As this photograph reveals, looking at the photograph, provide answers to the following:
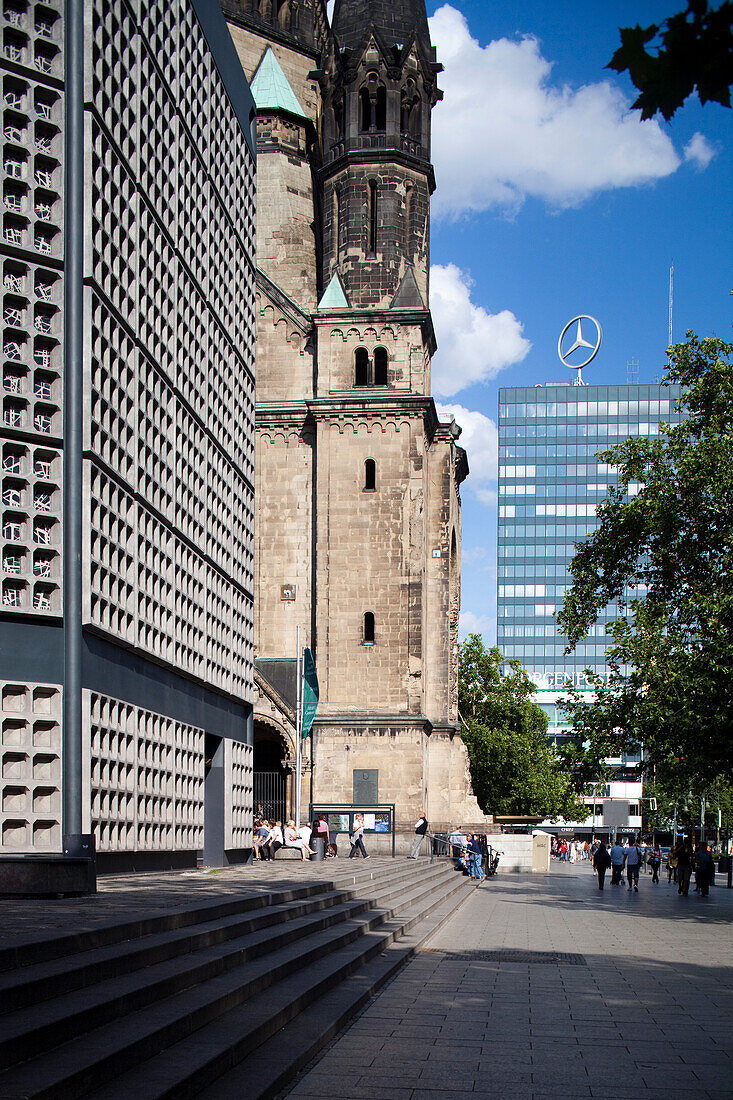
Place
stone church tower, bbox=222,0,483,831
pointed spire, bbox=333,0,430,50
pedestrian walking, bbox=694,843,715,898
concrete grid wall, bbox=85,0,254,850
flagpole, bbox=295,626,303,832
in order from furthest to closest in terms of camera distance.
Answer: pointed spire, bbox=333,0,430,50, stone church tower, bbox=222,0,483,831, flagpole, bbox=295,626,303,832, pedestrian walking, bbox=694,843,715,898, concrete grid wall, bbox=85,0,254,850

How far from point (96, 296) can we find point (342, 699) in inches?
1060

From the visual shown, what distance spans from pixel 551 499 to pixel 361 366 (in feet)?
279

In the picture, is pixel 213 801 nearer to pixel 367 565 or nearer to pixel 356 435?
pixel 367 565

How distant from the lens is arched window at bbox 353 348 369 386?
45938 millimetres

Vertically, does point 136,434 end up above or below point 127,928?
above

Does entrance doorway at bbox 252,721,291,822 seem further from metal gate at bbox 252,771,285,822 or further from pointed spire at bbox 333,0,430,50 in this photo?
pointed spire at bbox 333,0,430,50

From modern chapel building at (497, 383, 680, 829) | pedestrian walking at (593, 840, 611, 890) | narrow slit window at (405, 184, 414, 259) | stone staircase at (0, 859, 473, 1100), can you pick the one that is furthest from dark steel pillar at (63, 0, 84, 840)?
modern chapel building at (497, 383, 680, 829)

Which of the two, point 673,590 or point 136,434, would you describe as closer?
point 136,434

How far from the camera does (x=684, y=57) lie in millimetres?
4043

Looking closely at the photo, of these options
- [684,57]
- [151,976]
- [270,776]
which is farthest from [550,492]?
[684,57]

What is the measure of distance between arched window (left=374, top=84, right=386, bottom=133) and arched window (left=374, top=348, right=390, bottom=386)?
9044 millimetres

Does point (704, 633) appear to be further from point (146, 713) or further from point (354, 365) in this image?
point (354, 365)

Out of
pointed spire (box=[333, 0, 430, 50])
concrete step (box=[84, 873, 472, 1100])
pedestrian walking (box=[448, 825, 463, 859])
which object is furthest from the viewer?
pointed spire (box=[333, 0, 430, 50])

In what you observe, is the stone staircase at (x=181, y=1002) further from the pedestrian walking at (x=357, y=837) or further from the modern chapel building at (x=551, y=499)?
the modern chapel building at (x=551, y=499)
